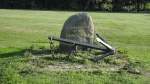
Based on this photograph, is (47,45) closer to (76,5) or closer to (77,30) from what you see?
(77,30)

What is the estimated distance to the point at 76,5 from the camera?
3295 inches

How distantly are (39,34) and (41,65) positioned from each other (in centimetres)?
1686

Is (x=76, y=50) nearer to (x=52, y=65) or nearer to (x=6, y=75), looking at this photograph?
(x=52, y=65)

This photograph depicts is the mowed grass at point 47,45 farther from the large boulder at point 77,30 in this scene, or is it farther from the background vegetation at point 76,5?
the background vegetation at point 76,5

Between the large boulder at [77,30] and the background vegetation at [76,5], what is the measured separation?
61146 millimetres

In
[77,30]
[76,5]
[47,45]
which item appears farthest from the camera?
[76,5]

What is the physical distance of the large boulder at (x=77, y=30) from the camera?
20.6m

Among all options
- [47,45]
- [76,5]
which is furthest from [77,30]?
[76,5]

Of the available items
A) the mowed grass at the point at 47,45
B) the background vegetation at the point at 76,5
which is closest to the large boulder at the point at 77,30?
the mowed grass at the point at 47,45

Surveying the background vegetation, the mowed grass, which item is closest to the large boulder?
the mowed grass

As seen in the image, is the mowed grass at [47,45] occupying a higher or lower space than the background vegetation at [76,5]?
higher

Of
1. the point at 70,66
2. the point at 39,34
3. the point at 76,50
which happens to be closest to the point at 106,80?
the point at 70,66

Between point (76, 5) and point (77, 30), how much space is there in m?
63.3

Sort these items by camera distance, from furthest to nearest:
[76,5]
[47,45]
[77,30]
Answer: [76,5] → [47,45] → [77,30]
